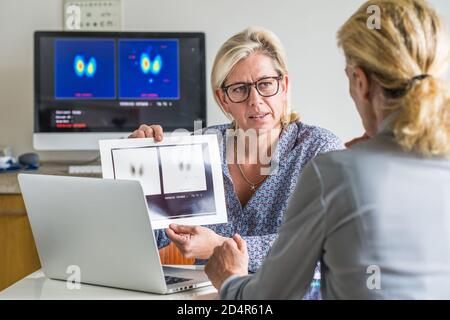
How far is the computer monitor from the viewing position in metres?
3.31

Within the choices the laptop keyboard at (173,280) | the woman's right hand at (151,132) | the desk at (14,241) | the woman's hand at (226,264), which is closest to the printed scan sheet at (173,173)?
the woman's right hand at (151,132)

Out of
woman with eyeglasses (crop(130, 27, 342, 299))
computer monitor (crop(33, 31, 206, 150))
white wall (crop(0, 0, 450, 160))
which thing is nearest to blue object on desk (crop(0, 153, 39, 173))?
computer monitor (crop(33, 31, 206, 150))

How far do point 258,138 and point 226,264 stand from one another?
71 centimetres

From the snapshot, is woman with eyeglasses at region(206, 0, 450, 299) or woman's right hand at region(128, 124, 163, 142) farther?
woman's right hand at region(128, 124, 163, 142)

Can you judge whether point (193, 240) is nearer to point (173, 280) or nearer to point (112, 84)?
point (173, 280)

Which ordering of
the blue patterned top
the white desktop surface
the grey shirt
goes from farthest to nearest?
the blue patterned top < the white desktop surface < the grey shirt

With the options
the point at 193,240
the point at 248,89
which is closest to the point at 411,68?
the point at 193,240

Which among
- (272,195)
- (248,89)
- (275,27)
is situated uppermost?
(275,27)

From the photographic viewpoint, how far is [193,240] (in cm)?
167

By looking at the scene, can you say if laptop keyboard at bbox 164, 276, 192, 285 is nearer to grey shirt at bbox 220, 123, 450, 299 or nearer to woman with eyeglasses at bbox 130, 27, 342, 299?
woman with eyeglasses at bbox 130, 27, 342, 299

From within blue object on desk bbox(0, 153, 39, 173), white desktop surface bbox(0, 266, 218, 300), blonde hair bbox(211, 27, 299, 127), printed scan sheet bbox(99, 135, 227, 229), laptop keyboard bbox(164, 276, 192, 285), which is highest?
blonde hair bbox(211, 27, 299, 127)

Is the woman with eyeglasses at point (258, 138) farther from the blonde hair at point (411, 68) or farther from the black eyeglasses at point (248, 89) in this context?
the blonde hair at point (411, 68)
